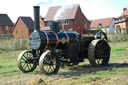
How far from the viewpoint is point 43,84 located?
6.25m

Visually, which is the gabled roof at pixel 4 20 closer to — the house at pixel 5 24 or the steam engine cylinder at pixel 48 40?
the house at pixel 5 24

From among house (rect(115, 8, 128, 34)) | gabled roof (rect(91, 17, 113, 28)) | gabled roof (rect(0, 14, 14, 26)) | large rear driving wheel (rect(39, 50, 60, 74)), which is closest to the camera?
large rear driving wheel (rect(39, 50, 60, 74))

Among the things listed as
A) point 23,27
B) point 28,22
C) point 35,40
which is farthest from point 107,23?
point 35,40

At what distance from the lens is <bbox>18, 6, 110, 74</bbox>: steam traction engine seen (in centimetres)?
841

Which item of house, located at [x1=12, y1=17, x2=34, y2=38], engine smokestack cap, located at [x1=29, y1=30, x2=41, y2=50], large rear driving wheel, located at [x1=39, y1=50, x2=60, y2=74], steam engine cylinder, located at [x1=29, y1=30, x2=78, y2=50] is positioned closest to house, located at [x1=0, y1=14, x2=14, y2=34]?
house, located at [x1=12, y1=17, x2=34, y2=38]

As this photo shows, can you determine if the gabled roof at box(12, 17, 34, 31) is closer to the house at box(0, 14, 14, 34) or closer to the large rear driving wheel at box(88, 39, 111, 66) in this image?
the house at box(0, 14, 14, 34)

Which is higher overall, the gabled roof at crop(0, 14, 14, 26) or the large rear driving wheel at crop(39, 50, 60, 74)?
the gabled roof at crop(0, 14, 14, 26)

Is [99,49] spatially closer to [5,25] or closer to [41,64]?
[41,64]

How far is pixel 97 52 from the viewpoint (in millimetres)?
9797

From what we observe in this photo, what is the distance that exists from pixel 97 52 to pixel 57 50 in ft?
5.72

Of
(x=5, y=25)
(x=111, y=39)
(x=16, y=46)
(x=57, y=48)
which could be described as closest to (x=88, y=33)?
(x=57, y=48)

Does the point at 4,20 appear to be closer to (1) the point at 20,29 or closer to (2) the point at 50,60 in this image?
(1) the point at 20,29

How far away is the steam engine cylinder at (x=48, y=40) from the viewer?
849 centimetres

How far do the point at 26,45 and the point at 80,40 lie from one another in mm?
14114
